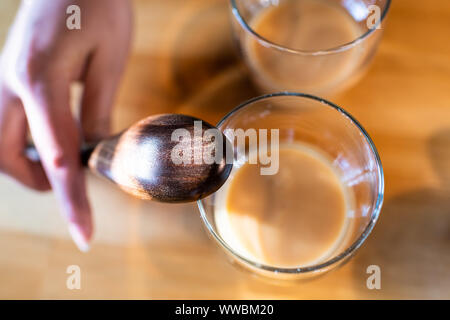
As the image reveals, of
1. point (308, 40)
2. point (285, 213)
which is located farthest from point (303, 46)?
point (285, 213)

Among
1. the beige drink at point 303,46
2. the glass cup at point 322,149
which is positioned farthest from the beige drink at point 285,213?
the beige drink at point 303,46

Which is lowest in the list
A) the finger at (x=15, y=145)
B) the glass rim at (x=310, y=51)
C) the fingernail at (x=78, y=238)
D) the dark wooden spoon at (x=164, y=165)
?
the fingernail at (x=78, y=238)

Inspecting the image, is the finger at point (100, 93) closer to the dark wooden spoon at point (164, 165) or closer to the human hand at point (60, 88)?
the human hand at point (60, 88)

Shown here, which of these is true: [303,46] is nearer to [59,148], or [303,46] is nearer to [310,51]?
[310,51]

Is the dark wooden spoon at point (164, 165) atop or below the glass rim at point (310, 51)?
below

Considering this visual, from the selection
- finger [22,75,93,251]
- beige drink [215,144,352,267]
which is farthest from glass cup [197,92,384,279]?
finger [22,75,93,251]

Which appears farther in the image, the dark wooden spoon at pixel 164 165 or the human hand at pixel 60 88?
the human hand at pixel 60 88
